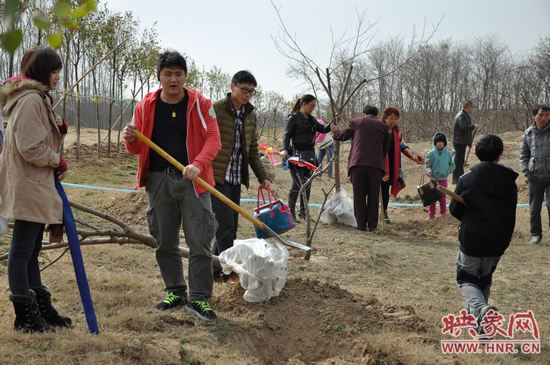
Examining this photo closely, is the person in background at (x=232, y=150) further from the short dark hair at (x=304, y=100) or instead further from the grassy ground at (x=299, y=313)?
the short dark hair at (x=304, y=100)

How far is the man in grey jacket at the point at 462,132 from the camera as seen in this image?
39.4 ft

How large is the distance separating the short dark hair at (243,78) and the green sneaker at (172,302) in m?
1.59

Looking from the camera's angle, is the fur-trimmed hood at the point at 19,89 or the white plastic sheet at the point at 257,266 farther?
the white plastic sheet at the point at 257,266

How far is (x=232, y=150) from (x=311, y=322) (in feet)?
4.75

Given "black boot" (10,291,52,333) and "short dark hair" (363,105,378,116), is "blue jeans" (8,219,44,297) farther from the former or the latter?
"short dark hair" (363,105,378,116)

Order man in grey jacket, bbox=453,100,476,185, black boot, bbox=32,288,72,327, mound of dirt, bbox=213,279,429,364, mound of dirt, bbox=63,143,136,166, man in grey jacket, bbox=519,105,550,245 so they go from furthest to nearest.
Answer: mound of dirt, bbox=63,143,136,166 → man in grey jacket, bbox=453,100,476,185 → man in grey jacket, bbox=519,105,550,245 → mound of dirt, bbox=213,279,429,364 → black boot, bbox=32,288,72,327

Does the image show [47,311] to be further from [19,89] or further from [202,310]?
[19,89]

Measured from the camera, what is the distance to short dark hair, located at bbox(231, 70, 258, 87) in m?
4.25

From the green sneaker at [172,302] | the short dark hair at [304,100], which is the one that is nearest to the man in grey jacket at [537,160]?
the short dark hair at [304,100]

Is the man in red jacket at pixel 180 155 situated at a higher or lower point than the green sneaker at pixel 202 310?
higher

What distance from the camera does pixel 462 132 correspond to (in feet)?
39.8

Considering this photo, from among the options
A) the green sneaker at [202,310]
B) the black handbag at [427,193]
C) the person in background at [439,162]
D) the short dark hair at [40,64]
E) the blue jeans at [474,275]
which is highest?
the short dark hair at [40,64]

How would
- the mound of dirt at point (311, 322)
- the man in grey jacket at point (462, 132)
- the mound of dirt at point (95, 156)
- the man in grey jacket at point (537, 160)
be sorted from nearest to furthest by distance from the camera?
1. the mound of dirt at point (311, 322)
2. the man in grey jacket at point (537, 160)
3. the man in grey jacket at point (462, 132)
4. the mound of dirt at point (95, 156)

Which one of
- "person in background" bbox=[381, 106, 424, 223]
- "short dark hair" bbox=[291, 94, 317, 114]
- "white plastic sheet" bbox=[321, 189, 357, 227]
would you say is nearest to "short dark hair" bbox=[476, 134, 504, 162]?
"short dark hair" bbox=[291, 94, 317, 114]
